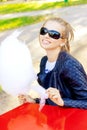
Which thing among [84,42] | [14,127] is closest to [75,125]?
[14,127]

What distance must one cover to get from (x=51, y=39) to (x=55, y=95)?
0.36 metres

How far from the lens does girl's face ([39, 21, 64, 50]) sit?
2314mm

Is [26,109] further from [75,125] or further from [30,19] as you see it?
[30,19]

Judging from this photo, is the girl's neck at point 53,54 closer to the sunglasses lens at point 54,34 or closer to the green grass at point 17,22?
the sunglasses lens at point 54,34

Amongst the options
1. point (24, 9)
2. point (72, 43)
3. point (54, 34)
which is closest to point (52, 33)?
point (54, 34)

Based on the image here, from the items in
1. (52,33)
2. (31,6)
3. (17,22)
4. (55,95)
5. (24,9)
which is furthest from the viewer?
(31,6)

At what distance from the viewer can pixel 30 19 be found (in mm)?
9633

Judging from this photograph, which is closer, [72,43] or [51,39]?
[51,39]

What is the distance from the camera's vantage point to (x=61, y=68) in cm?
236

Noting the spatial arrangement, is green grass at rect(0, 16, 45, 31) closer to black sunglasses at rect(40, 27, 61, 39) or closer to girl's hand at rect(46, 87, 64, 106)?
black sunglasses at rect(40, 27, 61, 39)

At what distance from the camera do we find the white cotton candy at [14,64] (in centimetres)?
198

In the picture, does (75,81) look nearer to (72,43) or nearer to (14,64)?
(14,64)

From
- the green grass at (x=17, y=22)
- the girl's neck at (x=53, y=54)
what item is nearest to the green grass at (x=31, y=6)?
the green grass at (x=17, y=22)

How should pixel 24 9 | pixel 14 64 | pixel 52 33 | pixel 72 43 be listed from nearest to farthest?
pixel 14 64 → pixel 52 33 → pixel 72 43 → pixel 24 9
